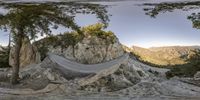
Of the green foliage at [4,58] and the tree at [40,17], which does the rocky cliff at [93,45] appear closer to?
the tree at [40,17]

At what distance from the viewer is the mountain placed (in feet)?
9.53

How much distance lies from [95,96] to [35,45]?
538mm

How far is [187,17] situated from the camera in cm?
294

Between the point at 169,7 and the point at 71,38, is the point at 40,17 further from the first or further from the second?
the point at 169,7

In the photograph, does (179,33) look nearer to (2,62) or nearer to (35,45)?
(35,45)

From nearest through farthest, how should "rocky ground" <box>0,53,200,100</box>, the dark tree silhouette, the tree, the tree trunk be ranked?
"rocky ground" <box>0,53,200,100</box>
the dark tree silhouette
the tree
the tree trunk

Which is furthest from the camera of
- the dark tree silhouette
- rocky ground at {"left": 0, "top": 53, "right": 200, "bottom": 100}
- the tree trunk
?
the tree trunk

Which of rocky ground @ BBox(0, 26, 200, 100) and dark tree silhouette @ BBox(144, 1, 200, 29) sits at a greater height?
dark tree silhouette @ BBox(144, 1, 200, 29)

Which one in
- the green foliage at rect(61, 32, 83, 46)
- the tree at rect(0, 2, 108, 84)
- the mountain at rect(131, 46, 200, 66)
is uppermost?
the tree at rect(0, 2, 108, 84)

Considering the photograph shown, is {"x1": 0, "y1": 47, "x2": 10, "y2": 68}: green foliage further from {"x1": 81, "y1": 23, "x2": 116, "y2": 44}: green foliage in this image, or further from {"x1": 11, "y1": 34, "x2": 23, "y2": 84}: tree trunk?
{"x1": 81, "y1": 23, "x2": 116, "y2": 44}: green foliage

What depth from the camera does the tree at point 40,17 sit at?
10.3 feet

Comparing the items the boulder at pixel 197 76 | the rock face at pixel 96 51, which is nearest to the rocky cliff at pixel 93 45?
the rock face at pixel 96 51

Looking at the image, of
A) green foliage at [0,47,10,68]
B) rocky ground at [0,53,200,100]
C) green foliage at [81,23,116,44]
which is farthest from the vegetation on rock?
green foliage at [0,47,10,68]

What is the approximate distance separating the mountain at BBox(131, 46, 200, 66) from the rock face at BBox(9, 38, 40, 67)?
62 cm
